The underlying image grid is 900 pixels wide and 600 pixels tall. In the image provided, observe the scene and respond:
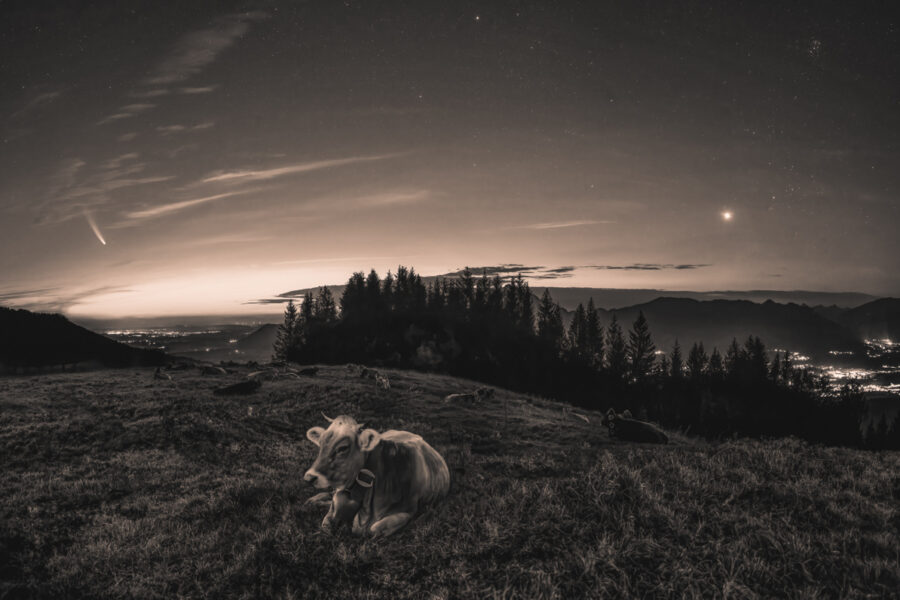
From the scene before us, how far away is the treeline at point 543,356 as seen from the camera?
71688 millimetres

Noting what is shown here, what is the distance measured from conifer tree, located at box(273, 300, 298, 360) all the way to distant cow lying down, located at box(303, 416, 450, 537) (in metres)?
83.2

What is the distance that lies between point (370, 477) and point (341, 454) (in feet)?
2.25

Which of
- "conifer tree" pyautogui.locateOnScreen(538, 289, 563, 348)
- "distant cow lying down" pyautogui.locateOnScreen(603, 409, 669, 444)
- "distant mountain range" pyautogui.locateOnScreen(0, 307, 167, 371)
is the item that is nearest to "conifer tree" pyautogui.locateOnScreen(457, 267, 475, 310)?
"conifer tree" pyautogui.locateOnScreen(538, 289, 563, 348)

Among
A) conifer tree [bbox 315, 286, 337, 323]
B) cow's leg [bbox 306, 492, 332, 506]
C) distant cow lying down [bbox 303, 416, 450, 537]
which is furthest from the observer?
conifer tree [bbox 315, 286, 337, 323]

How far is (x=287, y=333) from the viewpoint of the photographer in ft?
312

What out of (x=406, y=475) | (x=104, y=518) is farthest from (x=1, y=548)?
(x=406, y=475)

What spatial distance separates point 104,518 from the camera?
8672 millimetres

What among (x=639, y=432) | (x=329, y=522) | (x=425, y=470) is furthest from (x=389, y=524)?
(x=639, y=432)

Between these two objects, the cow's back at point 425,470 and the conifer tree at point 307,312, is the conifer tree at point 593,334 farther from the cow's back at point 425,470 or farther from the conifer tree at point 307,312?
the cow's back at point 425,470

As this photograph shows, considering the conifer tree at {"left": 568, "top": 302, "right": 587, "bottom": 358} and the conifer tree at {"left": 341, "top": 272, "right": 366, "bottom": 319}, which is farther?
the conifer tree at {"left": 341, "top": 272, "right": 366, "bottom": 319}

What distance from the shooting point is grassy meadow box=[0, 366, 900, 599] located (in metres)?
5.01

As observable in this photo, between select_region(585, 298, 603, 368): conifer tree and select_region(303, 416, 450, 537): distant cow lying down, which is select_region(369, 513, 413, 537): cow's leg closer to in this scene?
select_region(303, 416, 450, 537): distant cow lying down

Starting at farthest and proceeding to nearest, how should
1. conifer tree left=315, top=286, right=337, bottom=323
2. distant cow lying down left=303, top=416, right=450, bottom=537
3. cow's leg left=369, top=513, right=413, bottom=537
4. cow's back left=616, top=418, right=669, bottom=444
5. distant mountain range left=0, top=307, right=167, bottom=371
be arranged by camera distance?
1. conifer tree left=315, top=286, right=337, bottom=323
2. distant mountain range left=0, top=307, right=167, bottom=371
3. cow's back left=616, top=418, right=669, bottom=444
4. distant cow lying down left=303, top=416, right=450, bottom=537
5. cow's leg left=369, top=513, right=413, bottom=537

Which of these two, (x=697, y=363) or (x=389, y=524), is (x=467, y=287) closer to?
(x=697, y=363)
